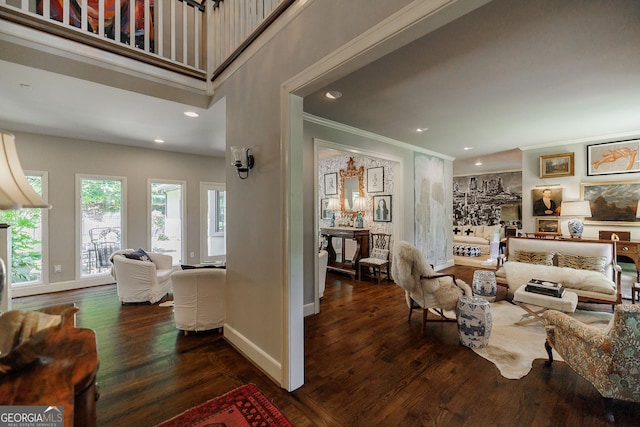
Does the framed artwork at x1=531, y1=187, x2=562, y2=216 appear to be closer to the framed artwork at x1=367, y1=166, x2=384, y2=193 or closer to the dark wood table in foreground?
the framed artwork at x1=367, y1=166, x2=384, y2=193

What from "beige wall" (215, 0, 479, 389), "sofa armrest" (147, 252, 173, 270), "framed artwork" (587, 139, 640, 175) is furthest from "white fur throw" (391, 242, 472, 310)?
"framed artwork" (587, 139, 640, 175)

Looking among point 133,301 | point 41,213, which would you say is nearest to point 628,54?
point 133,301

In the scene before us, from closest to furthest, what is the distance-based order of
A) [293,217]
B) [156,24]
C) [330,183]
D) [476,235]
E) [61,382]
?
[61,382]
[293,217]
[156,24]
[330,183]
[476,235]

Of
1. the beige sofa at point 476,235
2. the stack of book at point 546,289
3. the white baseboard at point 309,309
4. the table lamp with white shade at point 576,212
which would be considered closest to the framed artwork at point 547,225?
the table lamp with white shade at point 576,212

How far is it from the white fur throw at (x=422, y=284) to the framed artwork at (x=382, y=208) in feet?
7.96

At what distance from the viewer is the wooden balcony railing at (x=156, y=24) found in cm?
237

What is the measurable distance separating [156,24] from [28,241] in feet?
13.6

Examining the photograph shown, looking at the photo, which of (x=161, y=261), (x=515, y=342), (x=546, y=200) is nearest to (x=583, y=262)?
(x=546, y=200)

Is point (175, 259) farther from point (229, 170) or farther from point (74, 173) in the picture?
point (229, 170)

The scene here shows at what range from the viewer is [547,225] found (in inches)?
214

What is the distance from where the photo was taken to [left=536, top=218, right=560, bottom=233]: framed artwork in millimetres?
5314

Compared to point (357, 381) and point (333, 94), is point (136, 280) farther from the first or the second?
point (333, 94)

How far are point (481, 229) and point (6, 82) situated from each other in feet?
36.2

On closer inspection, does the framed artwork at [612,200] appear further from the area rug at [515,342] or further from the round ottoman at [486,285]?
the round ottoman at [486,285]
